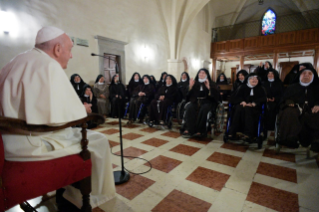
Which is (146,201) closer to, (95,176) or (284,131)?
(95,176)

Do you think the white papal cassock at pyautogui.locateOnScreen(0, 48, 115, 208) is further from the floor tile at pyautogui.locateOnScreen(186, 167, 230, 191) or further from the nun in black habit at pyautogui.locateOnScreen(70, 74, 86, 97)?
the nun in black habit at pyautogui.locateOnScreen(70, 74, 86, 97)

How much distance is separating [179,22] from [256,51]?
5.42 meters

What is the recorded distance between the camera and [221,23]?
40.5 ft

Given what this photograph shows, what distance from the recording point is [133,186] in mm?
1742

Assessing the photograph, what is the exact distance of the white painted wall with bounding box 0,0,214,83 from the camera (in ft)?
12.2

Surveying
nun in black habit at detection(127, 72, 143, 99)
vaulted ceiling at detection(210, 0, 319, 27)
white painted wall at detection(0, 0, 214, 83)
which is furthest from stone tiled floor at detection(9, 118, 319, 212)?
vaulted ceiling at detection(210, 0, 319, 27)

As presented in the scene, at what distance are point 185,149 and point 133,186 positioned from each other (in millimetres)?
1219

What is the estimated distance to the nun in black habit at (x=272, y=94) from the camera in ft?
12.3

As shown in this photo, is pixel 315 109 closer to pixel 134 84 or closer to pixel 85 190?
pixel 85 190

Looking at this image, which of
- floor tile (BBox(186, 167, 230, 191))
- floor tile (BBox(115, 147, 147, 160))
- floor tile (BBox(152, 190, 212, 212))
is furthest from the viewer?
floor tile (BBox(115, 147, 147, 160))

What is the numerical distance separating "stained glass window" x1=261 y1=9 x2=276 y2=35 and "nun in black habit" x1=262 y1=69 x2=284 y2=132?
9.79m

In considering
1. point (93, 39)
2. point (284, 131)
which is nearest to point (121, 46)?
point (93, 39)

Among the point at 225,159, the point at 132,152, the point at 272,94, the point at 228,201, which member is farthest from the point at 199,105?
the point at 228,201

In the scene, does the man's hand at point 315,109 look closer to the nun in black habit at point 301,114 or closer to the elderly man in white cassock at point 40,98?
the nun in black habit at point 301,114
